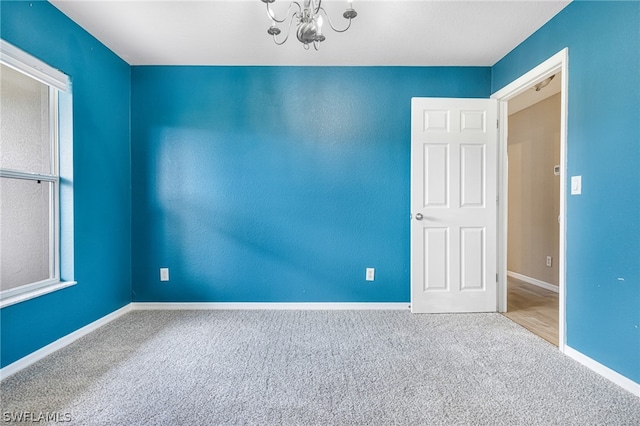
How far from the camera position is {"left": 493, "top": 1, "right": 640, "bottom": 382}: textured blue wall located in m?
1.56

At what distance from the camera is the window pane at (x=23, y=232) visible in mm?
1786

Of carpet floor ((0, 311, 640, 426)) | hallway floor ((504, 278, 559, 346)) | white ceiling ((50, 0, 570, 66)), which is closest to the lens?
carpet floor ((0, 311, 640, 426))

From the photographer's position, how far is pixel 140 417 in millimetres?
1361

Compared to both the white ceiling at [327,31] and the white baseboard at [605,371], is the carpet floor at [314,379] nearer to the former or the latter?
the white baseboard at [605,371]

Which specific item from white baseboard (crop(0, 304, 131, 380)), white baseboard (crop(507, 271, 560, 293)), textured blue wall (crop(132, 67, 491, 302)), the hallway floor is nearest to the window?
white baseboard (crop(0, 304, 131, 380))

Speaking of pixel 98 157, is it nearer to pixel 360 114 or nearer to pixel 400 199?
pixel 360 114

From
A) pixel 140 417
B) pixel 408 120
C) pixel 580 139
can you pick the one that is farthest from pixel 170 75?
pixel 580 139

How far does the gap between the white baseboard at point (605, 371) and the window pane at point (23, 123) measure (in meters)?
3.81

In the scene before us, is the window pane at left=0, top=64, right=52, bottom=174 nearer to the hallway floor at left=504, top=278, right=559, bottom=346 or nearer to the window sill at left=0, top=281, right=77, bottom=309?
the window sill at left=0, top=281, right=77, bottom=309

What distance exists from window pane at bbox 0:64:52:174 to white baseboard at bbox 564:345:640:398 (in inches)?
150

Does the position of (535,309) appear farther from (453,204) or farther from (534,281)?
(453,204)

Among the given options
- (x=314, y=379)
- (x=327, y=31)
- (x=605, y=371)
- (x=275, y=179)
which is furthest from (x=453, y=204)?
(x=314, y=379)

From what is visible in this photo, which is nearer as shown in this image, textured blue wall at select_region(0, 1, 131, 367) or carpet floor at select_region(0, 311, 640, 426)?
carpet floor at select_region(0, 311, 640, 426)

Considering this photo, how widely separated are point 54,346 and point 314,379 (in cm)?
181
